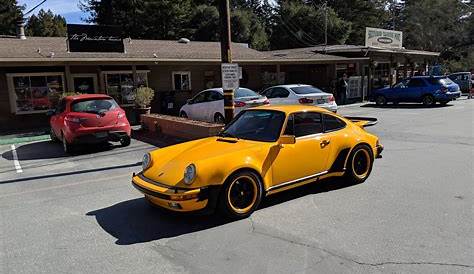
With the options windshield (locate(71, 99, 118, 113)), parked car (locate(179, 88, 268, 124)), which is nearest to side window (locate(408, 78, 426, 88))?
parked car (locate(179, 88, 268, 124))

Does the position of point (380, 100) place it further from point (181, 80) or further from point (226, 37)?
point (226, 37)

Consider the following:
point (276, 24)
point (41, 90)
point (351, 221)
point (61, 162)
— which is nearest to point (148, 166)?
point (351, 221)

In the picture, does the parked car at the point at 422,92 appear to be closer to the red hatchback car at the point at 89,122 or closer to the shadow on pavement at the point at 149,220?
the red hatchback car at the point at 89,122

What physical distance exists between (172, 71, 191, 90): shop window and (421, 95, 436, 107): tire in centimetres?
1205

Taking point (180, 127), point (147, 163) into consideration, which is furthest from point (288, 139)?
point (180, 127)

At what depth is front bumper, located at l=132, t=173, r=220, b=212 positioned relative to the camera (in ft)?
17.0

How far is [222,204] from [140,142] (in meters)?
8.14

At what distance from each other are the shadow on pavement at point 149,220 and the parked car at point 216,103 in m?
7.86

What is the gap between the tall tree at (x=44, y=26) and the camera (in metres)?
54.6

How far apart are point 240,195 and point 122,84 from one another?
16265mm

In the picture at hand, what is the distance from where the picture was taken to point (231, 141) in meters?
6.26

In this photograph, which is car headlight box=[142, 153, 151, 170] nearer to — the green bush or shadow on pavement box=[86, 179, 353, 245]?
shadow on pavement box=[86, 179, 353, 245]

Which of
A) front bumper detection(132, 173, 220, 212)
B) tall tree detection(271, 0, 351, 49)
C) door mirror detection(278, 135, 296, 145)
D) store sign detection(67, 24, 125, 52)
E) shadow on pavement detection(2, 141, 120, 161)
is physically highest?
tall tree detection(271, 0, 351, 49)

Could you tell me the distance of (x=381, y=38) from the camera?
29703 mm
